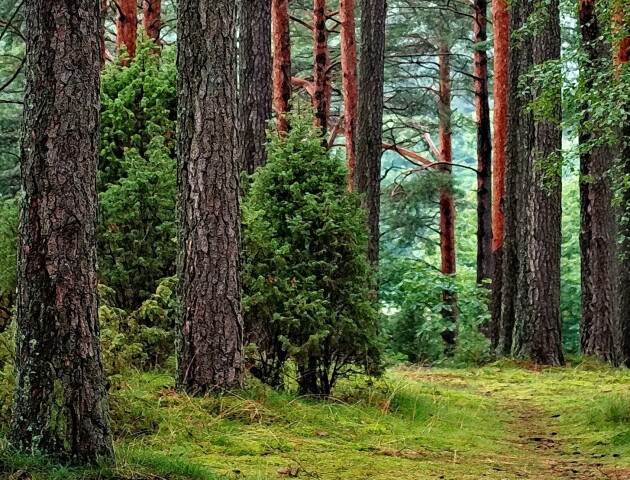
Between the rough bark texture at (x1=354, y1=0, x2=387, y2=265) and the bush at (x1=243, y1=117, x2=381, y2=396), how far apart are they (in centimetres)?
600

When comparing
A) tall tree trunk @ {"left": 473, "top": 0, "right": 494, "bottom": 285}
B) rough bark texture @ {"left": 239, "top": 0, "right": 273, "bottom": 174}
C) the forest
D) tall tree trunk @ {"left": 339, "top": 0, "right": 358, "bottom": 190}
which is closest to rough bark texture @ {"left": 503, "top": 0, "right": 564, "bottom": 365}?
the forest

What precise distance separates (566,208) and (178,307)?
26.7m

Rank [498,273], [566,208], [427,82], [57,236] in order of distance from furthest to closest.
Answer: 1. [566,208]
2. [427,82]
3. [498,273]
4. [57,236]

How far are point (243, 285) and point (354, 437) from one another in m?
1.79

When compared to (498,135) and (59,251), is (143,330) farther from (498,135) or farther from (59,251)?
(498,135)

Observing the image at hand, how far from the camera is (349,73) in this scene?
19.9 metres

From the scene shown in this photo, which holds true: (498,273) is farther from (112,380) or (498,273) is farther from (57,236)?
(57,236)

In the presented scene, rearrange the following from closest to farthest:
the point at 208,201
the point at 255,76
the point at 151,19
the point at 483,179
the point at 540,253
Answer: the point at 208,201
the point at 255,76
the point at 540,253
the point at 151,19
the point at 483,179

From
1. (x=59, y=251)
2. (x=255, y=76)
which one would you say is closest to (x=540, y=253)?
(x=255, y=76)

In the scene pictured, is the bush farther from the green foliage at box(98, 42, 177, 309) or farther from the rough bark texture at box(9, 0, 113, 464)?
the rough bark texture at box(9, 0, 113, 464)

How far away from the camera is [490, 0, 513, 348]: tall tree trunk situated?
732 inches

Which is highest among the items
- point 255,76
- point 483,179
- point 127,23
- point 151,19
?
point 151,19

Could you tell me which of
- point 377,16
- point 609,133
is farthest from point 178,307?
point 377,16

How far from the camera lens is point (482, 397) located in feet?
33.5
